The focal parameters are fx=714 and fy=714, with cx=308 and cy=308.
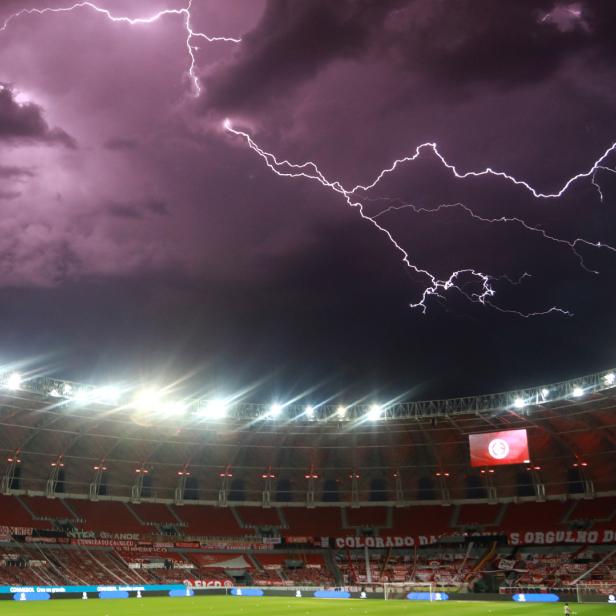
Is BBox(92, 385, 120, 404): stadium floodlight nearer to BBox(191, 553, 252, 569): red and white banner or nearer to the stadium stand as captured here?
the stadium stand

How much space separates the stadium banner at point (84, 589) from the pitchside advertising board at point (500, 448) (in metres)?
27.3

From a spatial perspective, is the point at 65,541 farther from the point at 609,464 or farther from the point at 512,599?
the point at 609,464

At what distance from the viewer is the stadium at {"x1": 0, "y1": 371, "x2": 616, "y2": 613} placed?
5809 centimetres

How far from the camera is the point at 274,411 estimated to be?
60.3m

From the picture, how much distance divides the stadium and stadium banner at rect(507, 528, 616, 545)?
0.44 feet

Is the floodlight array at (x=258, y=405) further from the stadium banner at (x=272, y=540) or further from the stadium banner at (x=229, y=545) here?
the stadium banner at (x=272, y=540)

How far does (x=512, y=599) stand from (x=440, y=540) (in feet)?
67.2

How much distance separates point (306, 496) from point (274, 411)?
2055cm

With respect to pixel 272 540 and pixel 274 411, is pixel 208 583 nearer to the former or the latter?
pixel 272 540

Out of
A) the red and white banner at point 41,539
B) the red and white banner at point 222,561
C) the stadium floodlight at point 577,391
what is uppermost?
the stadium floodlight at point 577,391

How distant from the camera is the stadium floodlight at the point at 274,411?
197 feet

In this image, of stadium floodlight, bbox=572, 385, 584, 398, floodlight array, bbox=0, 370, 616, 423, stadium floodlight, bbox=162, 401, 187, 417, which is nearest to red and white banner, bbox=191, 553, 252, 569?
floodlight array, bbox=0, 370, 616, 423

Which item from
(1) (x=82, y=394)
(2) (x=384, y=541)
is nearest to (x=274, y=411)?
(1) (x=82, y=394)

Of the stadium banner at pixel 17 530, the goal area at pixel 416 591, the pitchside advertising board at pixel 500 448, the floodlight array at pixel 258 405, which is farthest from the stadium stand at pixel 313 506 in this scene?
the pitchside advertising board at pixel 500 448
